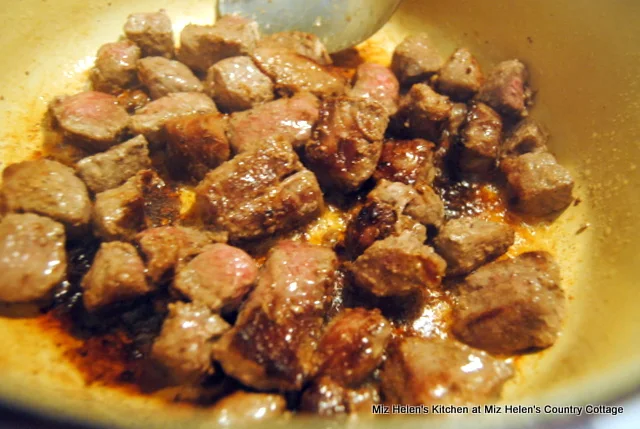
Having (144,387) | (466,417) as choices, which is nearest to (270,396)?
(144,387)

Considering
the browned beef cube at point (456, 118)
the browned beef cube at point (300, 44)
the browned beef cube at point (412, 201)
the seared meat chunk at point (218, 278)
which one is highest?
the browned beef cube at point (300, 44)

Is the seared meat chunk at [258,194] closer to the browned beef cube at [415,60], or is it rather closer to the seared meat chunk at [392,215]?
the seared meat chunk at [392,215]

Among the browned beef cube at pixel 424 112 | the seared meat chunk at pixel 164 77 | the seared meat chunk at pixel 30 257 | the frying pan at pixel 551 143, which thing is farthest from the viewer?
the seared meat chunk at pixel 164 77

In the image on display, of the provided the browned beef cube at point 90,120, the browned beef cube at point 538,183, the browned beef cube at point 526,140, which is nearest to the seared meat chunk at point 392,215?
the browned beef cube at point 538,183

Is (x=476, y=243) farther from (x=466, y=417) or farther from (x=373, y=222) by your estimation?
(x=466, y=417)

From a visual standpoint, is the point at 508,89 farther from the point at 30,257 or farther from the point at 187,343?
the point at 30,257

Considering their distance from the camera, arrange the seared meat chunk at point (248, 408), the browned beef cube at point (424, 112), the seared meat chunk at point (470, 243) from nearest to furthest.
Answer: the seared meat chunk at point (248, 408) < the seared meat chunk at point (470, 243) < the browned beef cube at point (424, 112)

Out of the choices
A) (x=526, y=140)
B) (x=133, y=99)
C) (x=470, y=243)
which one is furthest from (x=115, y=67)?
(x=526, y=140)
